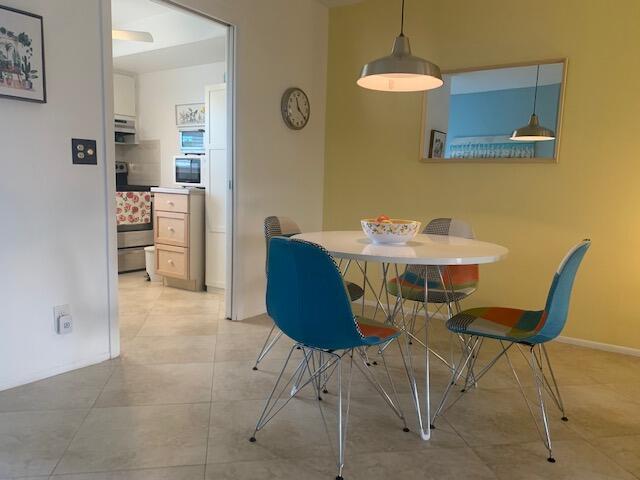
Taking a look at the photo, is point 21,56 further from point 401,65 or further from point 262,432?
point 262,432

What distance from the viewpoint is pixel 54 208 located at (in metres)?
2.29

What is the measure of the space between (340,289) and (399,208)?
2273mm

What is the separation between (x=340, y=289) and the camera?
5.29 ft

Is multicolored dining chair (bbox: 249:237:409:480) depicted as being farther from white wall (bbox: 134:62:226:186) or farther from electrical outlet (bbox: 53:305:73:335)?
white wall (bbox: 134:62:226:186)

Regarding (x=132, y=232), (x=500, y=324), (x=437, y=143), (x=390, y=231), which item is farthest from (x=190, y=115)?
(x=500, y=324)

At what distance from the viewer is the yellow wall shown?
2912 millimetres

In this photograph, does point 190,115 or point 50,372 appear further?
point 190,115

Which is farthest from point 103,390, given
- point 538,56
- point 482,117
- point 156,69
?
point 156,69

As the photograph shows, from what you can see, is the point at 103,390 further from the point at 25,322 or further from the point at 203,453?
the point at 203,453

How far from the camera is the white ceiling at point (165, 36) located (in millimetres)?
4133

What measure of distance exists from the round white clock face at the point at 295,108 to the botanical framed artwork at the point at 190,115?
1908 mm

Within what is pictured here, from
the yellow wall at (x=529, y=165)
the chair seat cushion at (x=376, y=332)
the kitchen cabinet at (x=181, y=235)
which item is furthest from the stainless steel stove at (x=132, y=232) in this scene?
the chair seat cushion at (x=376, y=332)

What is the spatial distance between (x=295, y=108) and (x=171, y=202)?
1462 millimetres

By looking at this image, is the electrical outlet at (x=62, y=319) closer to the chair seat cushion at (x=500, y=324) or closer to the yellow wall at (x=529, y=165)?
the chair seat cushion at (x=500, y=324)
